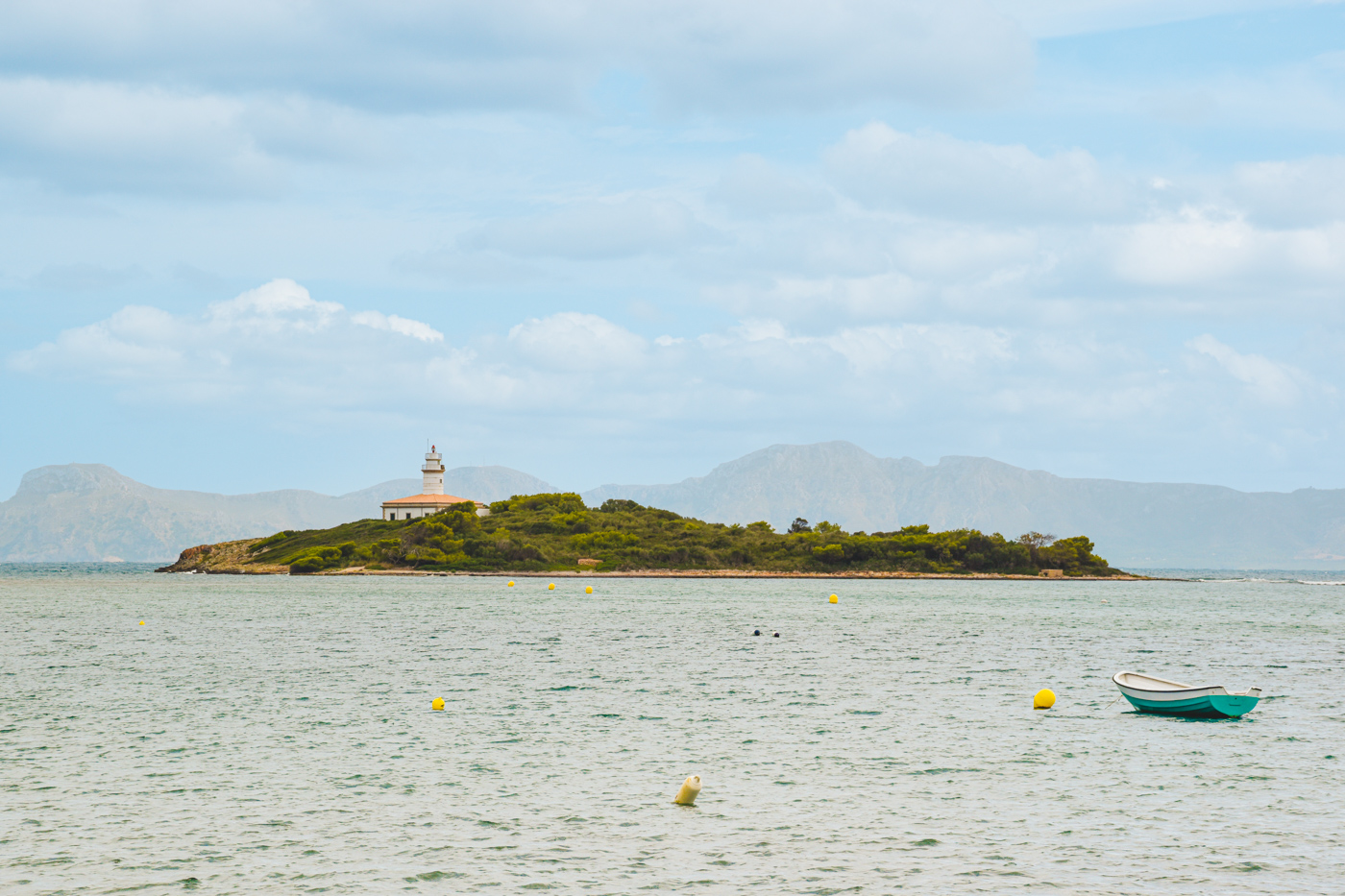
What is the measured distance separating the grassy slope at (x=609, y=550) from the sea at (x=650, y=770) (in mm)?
118354

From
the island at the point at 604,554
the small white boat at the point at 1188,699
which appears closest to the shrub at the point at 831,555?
the island at the point at 604,554

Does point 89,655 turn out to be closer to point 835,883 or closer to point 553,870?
point 553,870

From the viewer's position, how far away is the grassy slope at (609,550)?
17800 centimetres

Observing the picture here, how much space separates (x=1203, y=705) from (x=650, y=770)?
18.4 m

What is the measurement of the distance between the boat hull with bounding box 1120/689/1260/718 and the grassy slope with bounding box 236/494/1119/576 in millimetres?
145113

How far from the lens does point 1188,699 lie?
3469cm

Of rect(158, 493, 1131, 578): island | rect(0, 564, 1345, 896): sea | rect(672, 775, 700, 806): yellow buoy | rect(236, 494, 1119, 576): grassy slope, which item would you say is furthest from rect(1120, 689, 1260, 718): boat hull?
rect(236, 494, 1119, 576): grassy slope

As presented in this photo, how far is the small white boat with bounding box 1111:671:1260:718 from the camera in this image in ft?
112

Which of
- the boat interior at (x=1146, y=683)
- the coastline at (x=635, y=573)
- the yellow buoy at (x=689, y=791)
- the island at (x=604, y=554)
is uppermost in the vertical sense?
the island at (x=604, y=554)

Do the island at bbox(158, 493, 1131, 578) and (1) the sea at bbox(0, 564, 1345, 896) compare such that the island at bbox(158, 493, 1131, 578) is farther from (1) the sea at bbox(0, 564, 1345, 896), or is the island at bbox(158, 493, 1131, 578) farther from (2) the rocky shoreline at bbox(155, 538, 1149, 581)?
(1) the sea at bbox(0, 564, 1345, 896)

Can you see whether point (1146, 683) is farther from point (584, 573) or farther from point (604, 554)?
point (604, 554)

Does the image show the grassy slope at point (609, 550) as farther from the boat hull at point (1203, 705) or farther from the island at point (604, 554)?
the boat hull at point (1203, 705)

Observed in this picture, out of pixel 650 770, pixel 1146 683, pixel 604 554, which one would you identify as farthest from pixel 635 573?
pixel 650 770

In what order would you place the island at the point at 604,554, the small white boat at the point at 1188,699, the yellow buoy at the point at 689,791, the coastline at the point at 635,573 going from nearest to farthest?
the yellow buoy at the point at 689,791 → the small white boat at the point at 1188,699 → the coastline at the point at 635,573 → the island at the point at 604,554
